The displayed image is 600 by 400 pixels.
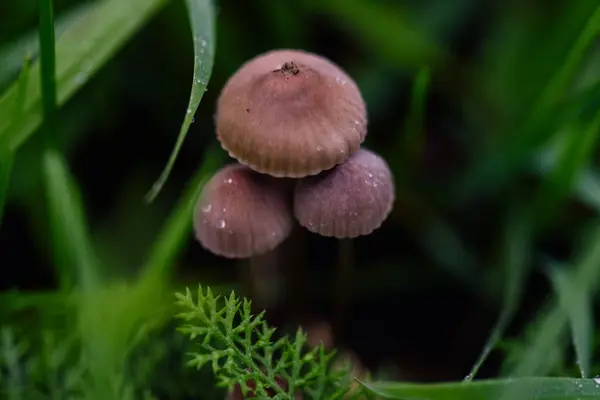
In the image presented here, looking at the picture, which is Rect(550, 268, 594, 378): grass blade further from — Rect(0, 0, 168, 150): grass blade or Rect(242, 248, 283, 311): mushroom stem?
Rect(0, 0, 168, 150): grass blade

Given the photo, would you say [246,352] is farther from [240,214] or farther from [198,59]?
[198,59]

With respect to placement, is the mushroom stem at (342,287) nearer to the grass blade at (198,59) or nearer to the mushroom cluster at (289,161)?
the mushroom cluster at (289,161)

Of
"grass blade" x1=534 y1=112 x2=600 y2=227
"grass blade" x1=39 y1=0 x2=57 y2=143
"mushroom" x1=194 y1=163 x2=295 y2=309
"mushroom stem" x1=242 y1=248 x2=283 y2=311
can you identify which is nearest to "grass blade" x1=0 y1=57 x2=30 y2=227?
"grass blade" x1=39 y1=0 x2=57 y2=143

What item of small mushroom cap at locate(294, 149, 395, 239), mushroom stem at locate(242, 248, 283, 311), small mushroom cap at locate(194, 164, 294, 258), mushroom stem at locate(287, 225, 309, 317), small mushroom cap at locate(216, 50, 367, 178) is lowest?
mushroom stem at locate(242, 248, 283, 311)

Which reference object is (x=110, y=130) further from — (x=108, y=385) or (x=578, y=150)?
(x=578, y=150)

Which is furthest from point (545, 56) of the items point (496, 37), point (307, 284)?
point (307, 284)

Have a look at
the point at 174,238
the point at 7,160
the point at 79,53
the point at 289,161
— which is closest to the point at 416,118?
the point at 289,161
